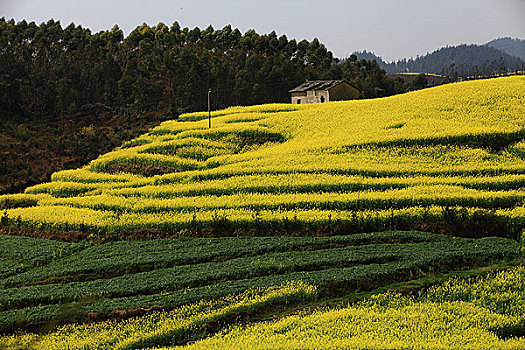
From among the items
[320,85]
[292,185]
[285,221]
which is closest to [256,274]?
[285,221]

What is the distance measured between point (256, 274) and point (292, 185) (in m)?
9.96

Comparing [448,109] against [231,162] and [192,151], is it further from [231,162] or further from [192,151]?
[192,151]

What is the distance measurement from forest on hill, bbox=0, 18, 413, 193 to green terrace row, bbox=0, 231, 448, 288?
18.8 meters

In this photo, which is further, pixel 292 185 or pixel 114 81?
pixel 114 81

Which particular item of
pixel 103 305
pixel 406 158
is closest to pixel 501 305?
pixel 103 305

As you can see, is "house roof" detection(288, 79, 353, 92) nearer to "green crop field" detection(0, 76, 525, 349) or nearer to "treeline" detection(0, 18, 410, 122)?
"treeline" detection(0, 18, 410, 122)

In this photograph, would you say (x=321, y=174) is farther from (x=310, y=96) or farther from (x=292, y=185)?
(x=310, y=96)

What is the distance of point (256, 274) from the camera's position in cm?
1573

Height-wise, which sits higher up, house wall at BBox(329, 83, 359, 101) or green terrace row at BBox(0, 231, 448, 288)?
house wall at BBox(329, 83, 359, 101)

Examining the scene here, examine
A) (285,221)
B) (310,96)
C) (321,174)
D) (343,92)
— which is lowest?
(285,221)

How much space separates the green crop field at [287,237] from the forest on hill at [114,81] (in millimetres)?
14047

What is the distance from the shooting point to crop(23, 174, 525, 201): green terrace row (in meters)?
23.2

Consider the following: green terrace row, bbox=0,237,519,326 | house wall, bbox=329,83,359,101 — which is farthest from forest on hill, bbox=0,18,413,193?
green terrace row, bbox=0,237,519,326

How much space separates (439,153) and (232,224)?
13.6m
